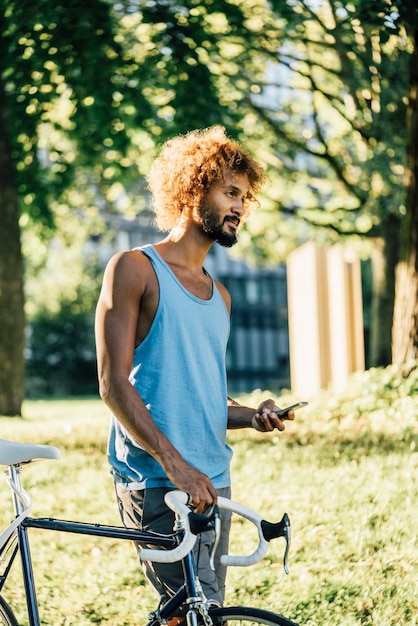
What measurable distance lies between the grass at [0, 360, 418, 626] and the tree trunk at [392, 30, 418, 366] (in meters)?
0.31

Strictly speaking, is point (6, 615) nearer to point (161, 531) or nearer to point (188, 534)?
point (161, 531)

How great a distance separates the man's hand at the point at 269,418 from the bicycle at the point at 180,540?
1.51 feet

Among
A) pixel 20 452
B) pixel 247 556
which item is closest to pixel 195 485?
pixel 247 556

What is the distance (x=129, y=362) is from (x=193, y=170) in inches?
29.6

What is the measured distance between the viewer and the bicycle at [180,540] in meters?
2.72

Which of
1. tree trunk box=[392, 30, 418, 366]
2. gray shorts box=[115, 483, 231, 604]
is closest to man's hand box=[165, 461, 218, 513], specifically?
gray shorts box=[115, 483, 231, 604]

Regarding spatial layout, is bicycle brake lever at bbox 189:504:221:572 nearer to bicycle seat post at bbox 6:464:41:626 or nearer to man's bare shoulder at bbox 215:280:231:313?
bicycle seat post at bbox 6:464:41:626

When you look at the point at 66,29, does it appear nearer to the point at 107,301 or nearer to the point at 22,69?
the point at 22,69

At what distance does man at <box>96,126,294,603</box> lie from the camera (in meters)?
2.98

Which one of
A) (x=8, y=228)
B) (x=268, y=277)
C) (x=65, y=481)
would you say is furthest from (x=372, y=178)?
(x=268, y=277)

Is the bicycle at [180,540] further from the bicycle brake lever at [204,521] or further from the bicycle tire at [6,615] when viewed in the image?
the bicycle tire at [6,615]

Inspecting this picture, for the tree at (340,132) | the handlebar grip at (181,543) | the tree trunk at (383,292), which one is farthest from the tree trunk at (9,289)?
the handlebar grip at (181,543)

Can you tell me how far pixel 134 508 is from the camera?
3189mm

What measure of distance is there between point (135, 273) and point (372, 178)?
15.3 metres
